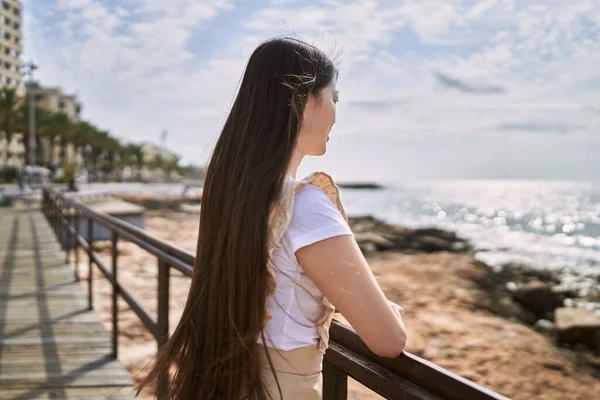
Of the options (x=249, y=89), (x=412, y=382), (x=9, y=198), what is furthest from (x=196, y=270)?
(x=9, y=198)

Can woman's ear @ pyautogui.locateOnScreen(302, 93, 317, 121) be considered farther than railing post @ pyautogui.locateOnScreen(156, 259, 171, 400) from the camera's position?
No

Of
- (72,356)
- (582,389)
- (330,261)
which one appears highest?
(330,261)

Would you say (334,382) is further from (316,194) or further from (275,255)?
(316,194)

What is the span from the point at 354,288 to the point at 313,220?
144mm

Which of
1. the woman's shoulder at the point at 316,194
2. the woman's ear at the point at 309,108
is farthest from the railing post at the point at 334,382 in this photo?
the woman's ear at the point at 309,108

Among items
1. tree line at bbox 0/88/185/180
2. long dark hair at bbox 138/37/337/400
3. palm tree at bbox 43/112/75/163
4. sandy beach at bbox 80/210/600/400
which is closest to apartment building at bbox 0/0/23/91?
tree line at bbox 0/88/185/180

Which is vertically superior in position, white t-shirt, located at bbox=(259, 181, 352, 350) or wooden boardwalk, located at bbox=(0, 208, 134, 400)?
white t-shirt, located at bbox=(259, 181, 352, 350)

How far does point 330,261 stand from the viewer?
1045 mm

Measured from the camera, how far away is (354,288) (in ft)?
3.43

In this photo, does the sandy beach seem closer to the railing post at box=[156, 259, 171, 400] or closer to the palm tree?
the railing post at box=[156, 259, 171, 400]

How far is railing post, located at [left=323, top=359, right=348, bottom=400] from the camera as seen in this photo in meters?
1.34

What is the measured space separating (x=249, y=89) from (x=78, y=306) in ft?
15.4

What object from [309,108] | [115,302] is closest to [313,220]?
[309,108]

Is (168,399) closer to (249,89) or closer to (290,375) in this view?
(290,375)
